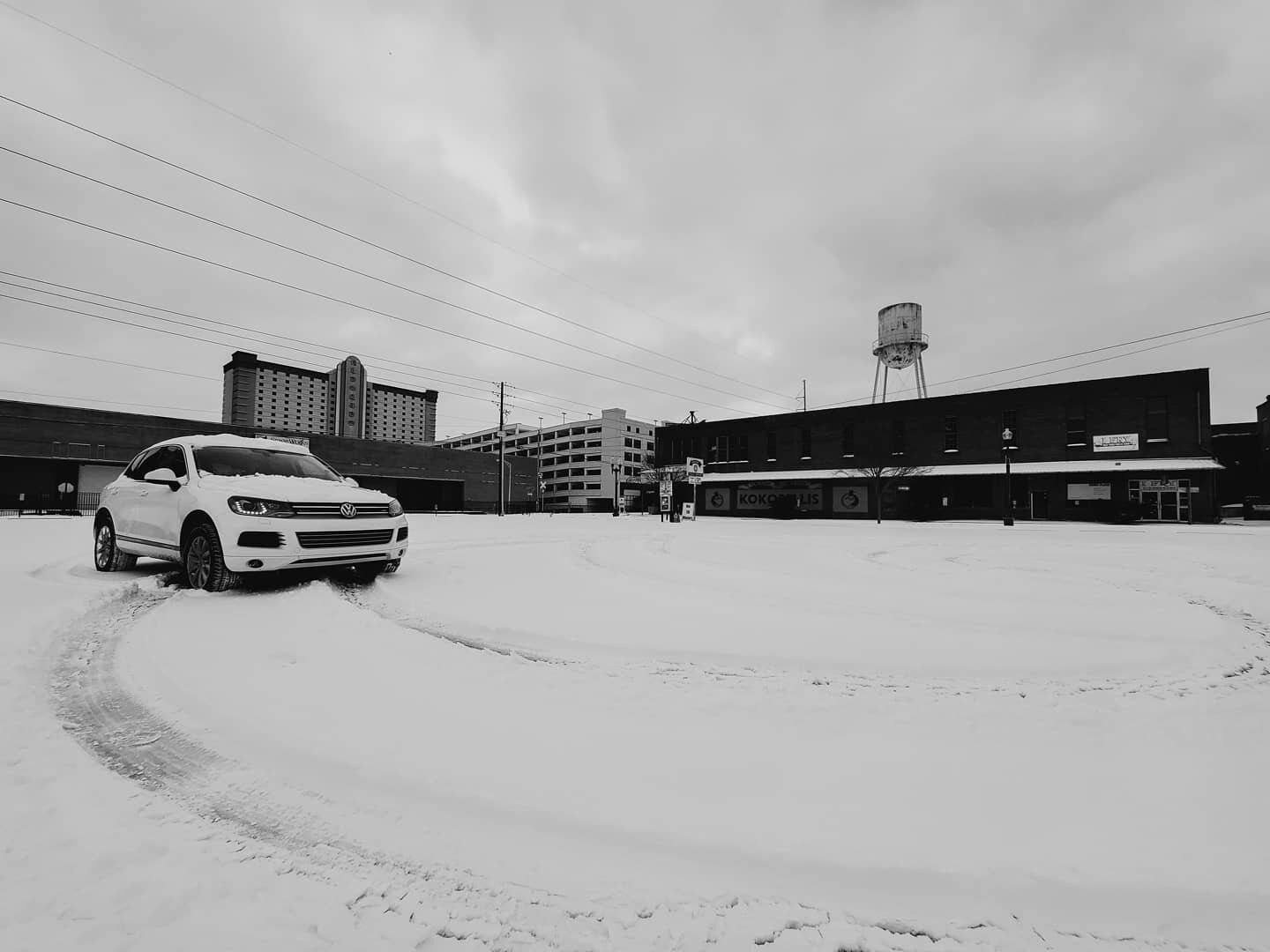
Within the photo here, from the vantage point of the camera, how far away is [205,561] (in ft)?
18.2

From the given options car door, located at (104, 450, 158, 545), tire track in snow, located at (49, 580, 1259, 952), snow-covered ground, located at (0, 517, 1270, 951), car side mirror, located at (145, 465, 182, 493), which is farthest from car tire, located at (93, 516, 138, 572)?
tire track in snow, located at (49, 580, 1259, 952)

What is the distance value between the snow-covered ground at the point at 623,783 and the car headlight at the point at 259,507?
1024 millimetres

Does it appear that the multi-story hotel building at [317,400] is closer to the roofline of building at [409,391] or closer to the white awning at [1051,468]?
the roofline of building at [409,391]

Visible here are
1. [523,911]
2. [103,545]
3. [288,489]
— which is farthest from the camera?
[103,545]

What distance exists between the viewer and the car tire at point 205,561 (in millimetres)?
5359

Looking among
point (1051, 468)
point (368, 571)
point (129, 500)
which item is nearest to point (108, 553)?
point (129, 500)

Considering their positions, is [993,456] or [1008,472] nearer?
[1008,472]

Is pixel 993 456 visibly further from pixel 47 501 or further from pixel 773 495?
pixel 47 501

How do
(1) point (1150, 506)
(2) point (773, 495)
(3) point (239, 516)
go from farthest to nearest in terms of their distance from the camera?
(2) point (773, 495) < (1) point (1150, 506) < (3) point (239, 516)

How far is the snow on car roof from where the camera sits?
6421mm

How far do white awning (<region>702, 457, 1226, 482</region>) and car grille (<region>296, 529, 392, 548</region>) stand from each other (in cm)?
3249

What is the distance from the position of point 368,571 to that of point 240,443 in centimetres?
238

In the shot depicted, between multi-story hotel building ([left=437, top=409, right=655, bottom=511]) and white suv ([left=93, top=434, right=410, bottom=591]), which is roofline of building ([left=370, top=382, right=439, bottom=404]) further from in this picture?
white suv ([left=93, top=434, right=410, bottom=591])

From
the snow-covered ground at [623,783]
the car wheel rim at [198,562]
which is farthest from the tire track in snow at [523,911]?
the car wheel rim at [198,562]
